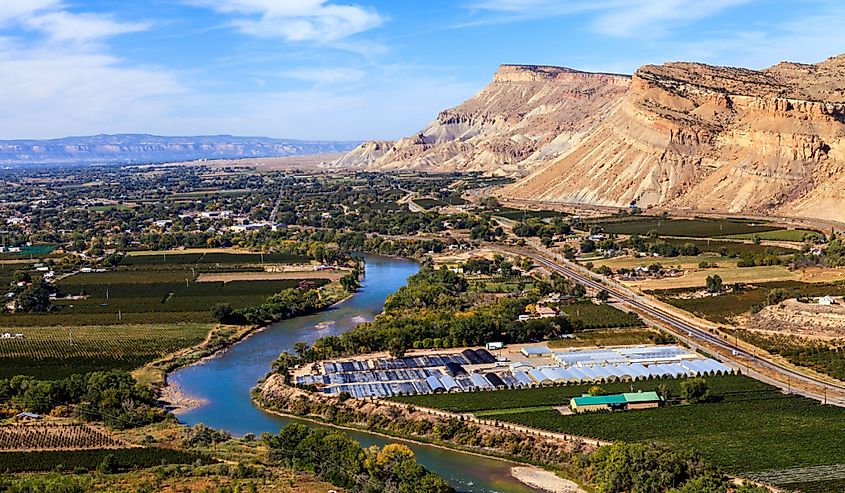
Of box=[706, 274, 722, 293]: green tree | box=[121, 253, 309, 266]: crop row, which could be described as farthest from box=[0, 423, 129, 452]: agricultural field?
box=[121, 253, 309, 266]: crop row

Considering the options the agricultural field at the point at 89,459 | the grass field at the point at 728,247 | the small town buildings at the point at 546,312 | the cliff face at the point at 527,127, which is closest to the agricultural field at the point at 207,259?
the small town buildings at the point at 546,312

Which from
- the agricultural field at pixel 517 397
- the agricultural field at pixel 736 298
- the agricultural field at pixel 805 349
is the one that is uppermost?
the agricultural field at pixel 736 298

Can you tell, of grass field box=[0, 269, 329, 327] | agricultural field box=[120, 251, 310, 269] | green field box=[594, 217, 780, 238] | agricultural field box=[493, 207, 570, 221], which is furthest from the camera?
agricultural field box=[493, 207, 570, 221]

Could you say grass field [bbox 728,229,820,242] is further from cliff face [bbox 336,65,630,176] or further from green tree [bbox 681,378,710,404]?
cliff face [bbox 336,65,630,176]

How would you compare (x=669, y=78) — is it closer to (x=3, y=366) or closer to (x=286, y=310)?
(x=286, y=310)

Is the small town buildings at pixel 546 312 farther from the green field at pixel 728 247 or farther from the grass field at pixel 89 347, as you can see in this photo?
the green field at pixel 728 247

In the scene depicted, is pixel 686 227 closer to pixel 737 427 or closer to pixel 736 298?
pixel 736 298

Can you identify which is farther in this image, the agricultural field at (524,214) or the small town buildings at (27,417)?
the agricultural field at (524,214)

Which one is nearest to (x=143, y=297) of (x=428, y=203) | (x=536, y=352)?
(x=536, y=352)
